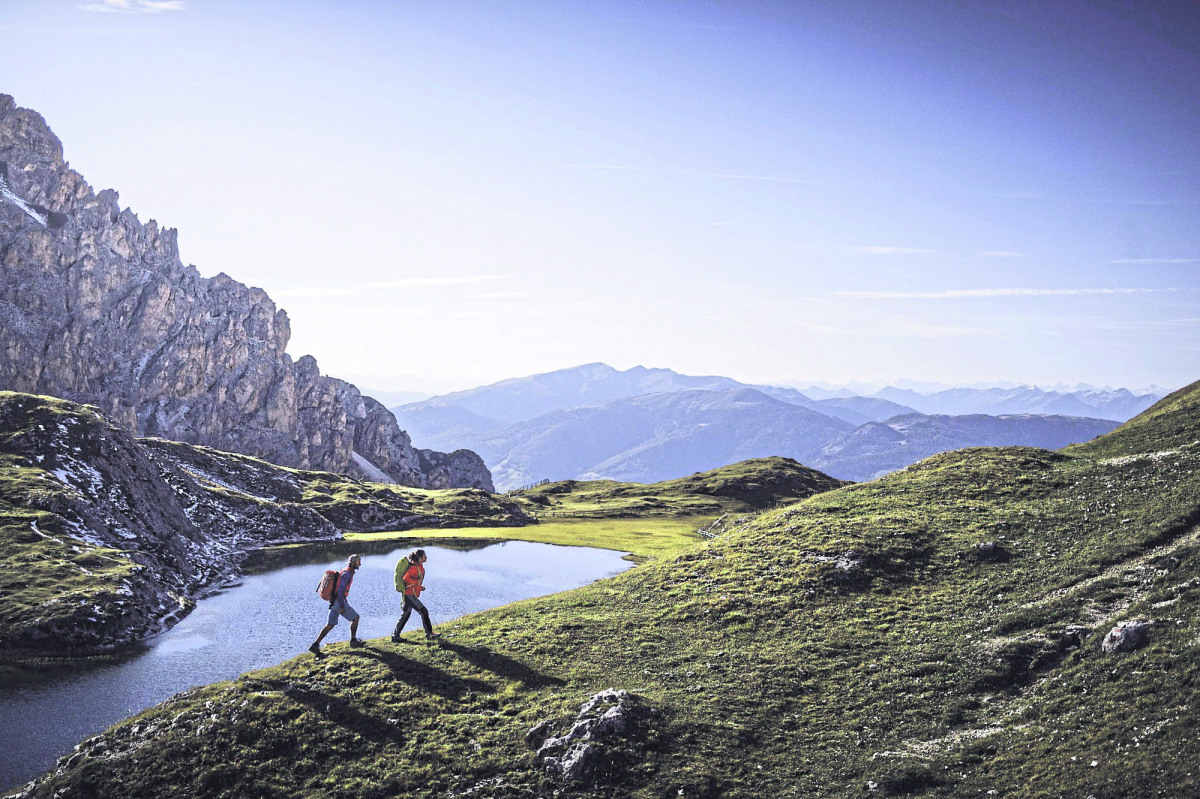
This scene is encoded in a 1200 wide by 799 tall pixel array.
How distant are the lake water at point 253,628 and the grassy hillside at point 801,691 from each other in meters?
12.4

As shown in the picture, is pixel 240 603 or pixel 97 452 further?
pixel 97 452

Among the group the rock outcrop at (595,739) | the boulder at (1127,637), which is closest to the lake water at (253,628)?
the rock outcrop at (595,739)

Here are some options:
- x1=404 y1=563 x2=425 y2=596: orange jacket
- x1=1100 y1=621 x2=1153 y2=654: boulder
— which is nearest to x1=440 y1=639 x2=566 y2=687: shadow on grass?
x1=404 y1=563 x2=425 y2=596: orange jacket

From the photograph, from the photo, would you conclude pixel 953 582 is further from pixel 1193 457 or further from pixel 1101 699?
pixel 1193 457

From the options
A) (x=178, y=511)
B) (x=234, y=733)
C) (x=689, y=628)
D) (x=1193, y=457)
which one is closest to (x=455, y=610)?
(x=689, y=628)

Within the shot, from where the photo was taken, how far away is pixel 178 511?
340 feet

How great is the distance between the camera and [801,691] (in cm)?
3153

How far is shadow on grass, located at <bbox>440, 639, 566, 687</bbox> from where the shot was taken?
34312 millimetres

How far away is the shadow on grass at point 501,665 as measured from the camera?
113 ft

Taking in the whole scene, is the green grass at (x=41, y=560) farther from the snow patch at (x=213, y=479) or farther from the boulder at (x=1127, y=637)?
the boulder at (x=1127, y=637)

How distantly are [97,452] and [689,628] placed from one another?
91.2 metres

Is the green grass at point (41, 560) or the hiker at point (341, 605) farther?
the green grass at point (41, 560)

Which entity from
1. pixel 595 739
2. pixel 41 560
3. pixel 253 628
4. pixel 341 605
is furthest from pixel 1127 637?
pixel 41 560

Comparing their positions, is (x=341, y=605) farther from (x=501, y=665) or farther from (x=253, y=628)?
(x=253, y=628)
